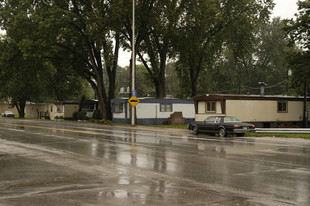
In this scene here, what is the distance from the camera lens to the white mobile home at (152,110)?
1543 inches

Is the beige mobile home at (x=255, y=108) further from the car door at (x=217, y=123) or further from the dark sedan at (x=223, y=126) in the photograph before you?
the car door at (x=217, y=123)

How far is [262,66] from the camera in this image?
2899 inches

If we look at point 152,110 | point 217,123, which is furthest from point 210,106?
point 152,110

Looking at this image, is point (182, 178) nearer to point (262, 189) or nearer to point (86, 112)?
point (262, 189)

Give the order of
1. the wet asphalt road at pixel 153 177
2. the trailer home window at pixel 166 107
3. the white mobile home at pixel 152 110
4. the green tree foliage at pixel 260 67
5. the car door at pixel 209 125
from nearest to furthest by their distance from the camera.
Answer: the wet asphalt road at pixel 153 177
the car door at pixel 209 125
the white mobile home at pixel 152 110
the trailer home window at pixel 166 107
the green tree foliage at pixel 260 67

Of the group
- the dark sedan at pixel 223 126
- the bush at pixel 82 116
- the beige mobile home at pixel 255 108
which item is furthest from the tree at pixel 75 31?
the dark sedan at pixel 223 126

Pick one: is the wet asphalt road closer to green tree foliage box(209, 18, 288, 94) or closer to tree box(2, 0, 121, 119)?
tree box(2, 0, 121, 119)

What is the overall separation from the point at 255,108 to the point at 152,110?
12432mm

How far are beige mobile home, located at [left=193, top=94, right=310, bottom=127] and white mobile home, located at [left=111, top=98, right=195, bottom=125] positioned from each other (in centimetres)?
770

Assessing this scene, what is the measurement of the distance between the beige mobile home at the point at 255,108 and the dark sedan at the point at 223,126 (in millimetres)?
6145

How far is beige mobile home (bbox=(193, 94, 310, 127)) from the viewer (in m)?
30.3

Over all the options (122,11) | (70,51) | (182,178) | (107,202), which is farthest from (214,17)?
(107,202)

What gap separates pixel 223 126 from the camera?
22.8m

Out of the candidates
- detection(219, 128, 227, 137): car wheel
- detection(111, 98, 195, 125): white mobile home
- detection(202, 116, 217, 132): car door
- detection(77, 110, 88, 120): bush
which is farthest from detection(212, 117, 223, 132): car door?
detection(77, 110, 88, 120): bush
